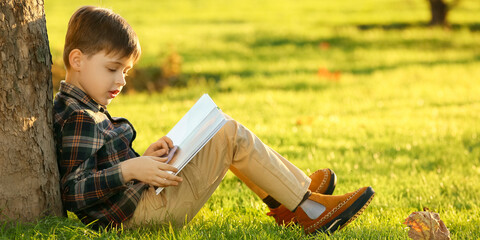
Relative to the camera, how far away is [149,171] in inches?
125

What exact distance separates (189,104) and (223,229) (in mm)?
5309

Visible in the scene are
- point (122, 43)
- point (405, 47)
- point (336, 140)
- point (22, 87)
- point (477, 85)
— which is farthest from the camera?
point (405, 47)

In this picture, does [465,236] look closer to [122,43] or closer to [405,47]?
[122,43]

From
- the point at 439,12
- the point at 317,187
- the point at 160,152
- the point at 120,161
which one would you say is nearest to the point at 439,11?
the point at 439,12

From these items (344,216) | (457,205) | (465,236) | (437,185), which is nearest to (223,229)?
(344,216)

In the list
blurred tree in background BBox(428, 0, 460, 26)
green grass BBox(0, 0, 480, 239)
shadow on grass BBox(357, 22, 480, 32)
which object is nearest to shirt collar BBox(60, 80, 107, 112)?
green grass BBox(0, 0, 480, 239)

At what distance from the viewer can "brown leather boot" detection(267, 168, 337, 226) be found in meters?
3.72

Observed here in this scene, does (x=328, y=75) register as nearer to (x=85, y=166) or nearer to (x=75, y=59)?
(x=75, y=59)

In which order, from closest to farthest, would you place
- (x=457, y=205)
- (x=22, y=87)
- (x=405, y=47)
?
(x=22, y=87) → (x=457, y=205) → (x=405, y=47)

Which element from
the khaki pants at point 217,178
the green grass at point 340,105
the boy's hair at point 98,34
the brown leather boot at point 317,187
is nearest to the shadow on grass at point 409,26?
the green grass at point 340,105

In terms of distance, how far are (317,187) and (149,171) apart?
4.10 feet

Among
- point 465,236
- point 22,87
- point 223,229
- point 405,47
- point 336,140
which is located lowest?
point 405,47

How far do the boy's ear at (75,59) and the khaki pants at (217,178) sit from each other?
80cm

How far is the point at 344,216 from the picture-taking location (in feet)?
11.6
